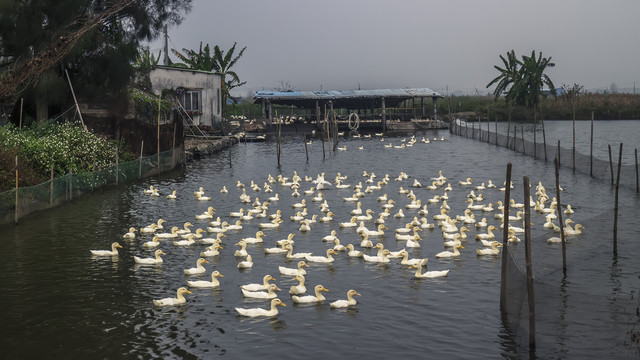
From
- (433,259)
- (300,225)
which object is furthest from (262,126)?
(433,259)

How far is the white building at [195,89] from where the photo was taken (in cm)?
6212

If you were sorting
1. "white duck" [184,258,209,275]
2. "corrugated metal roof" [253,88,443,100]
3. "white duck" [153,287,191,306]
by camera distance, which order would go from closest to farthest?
"white duck" [153,287,191,306] < "white duck" [184,258,209,275] < "corrugated metal roof" [253,88,443,100]

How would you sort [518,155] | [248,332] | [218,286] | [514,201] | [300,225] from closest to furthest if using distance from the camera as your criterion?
[248,332] < [218,286] < [300,225] < [514,201] < [518,155]

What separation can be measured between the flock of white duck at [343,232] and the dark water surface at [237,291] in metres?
0.28

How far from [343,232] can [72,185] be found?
42.2 feet

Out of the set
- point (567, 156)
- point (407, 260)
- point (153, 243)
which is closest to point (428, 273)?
→ point (407, 260)

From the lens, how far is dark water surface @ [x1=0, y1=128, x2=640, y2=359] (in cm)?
1627

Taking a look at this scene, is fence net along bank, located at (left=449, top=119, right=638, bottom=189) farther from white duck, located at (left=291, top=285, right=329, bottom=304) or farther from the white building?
the white building

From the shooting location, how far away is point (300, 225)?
3048 cm

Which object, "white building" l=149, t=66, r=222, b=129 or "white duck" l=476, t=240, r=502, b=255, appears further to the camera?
"white building" l=149, t=66, r=222, b=129

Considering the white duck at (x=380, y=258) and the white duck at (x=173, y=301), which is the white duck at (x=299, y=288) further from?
the white duck at (x=380, y=258)

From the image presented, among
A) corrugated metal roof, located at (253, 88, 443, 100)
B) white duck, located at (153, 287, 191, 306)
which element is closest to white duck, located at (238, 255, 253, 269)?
white duck, located at (153, 287, 191, 306)

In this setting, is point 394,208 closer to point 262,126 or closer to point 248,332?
point 248,332

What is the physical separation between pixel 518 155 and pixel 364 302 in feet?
137
